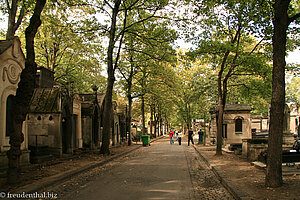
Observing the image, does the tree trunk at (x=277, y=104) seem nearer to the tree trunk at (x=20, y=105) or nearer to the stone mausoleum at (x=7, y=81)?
the tree trunk at (x=20, y=105)

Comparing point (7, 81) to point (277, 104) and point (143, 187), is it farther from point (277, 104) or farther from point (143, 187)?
point (277, 104)

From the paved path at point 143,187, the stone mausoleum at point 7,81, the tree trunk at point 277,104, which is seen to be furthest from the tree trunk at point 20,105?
the tree trunk at point 277,104

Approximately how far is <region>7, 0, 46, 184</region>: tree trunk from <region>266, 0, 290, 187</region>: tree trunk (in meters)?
7.11

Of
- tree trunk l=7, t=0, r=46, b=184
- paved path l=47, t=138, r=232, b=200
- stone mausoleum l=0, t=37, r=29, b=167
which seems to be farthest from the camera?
stone mausoleum l=0, t=37, r=29, b=167

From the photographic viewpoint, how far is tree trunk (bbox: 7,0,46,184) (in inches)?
316

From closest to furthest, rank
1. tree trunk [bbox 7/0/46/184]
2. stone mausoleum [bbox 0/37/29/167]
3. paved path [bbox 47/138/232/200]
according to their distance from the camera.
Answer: paved path [bbox 47/138/232/200]
tree trunk [bbox 7/0/46/184]
stone mausoleum [bbox 0/37/29/167]

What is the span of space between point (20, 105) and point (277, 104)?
7428 millimetres

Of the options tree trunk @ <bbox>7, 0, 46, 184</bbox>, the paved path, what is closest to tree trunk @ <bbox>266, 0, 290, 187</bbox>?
the paved path

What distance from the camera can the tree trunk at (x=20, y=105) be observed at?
804cm

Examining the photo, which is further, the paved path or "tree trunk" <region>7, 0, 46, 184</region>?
"tree trunk" <region>7, 0, 46, 184</region>

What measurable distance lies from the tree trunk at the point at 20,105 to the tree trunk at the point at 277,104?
23.3ft

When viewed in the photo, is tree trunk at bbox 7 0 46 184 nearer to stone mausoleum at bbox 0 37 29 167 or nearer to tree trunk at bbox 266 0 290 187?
stone mausoleum at bbox 0 37 29 167

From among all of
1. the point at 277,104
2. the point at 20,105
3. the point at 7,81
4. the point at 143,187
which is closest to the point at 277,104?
the point at 277,104

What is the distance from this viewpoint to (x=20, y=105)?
325 inches
